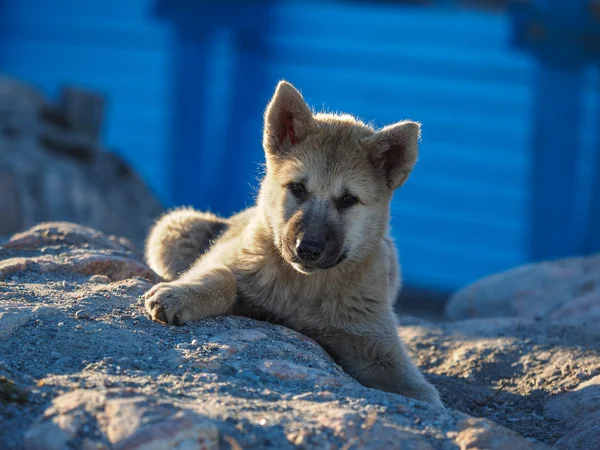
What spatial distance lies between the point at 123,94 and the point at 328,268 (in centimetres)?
1077

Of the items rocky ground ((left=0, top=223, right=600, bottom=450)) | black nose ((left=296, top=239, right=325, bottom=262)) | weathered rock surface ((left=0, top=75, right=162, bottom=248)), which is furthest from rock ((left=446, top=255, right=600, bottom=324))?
weathered rock surface ((left=0, top=75, right=162, bottom=248))

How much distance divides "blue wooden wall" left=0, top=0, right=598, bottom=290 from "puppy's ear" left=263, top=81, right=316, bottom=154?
668 cm

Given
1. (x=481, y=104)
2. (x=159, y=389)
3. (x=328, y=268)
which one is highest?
(x=481, y=104)

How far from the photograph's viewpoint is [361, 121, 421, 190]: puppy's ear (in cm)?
476

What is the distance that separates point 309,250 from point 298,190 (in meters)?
0.55

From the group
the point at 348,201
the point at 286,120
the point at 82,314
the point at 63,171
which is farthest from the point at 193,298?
the point at 63,171

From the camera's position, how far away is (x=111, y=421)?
9.68 feet

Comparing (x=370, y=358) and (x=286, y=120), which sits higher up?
(x=286, y=120)

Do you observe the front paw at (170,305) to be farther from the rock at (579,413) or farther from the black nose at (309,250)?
the rock at (579,413)

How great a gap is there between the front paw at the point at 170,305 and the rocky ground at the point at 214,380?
0.20 feet

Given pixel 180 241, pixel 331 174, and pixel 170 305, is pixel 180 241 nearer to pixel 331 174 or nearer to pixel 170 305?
pixel 331 174

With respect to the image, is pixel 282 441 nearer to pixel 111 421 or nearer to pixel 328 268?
pixel 111 421

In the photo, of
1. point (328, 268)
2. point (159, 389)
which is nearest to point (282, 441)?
point (159, 389)

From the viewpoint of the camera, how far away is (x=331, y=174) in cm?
471
